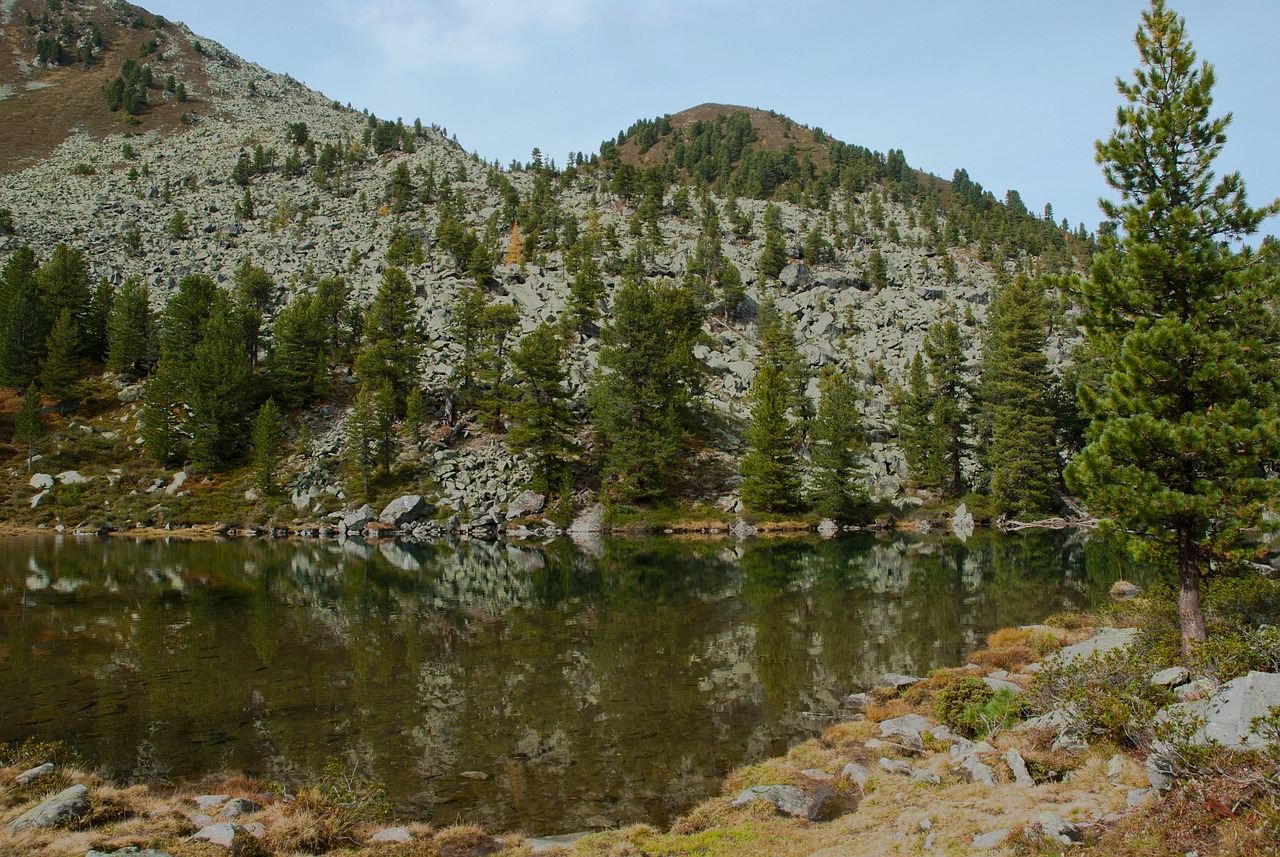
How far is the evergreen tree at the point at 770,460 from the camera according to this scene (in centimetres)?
7144

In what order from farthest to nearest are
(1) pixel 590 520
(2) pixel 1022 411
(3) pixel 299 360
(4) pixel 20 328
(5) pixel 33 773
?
(4) pixel 20 328 → (3) pixel 299 360 → (2) pixel 1022 411 → (1) pixel 590 520 → (5) pixel 33 773

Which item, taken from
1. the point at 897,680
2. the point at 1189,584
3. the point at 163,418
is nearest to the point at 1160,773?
the point at 1189,584

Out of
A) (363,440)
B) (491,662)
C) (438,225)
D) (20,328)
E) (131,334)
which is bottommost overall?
(491,662)

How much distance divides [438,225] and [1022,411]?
105 m

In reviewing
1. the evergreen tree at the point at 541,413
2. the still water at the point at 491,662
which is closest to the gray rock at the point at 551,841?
the still water at the point at 491,662

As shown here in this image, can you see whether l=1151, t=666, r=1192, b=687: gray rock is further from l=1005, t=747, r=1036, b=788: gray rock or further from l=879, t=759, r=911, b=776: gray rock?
l=879, t=759, r=911, b=776: gray rock

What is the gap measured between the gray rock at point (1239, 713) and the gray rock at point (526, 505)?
219 ft

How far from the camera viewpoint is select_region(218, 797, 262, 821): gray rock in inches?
419

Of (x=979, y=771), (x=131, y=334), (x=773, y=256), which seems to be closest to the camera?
(x=979, y=771)

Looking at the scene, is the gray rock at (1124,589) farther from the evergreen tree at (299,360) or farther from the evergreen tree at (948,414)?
the evergreen tree at (299,360)

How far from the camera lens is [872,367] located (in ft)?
347

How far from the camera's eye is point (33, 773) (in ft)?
37.4

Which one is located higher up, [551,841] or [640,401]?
[640,401]

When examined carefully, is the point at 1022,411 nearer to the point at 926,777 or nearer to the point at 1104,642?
the point at 1104,642
